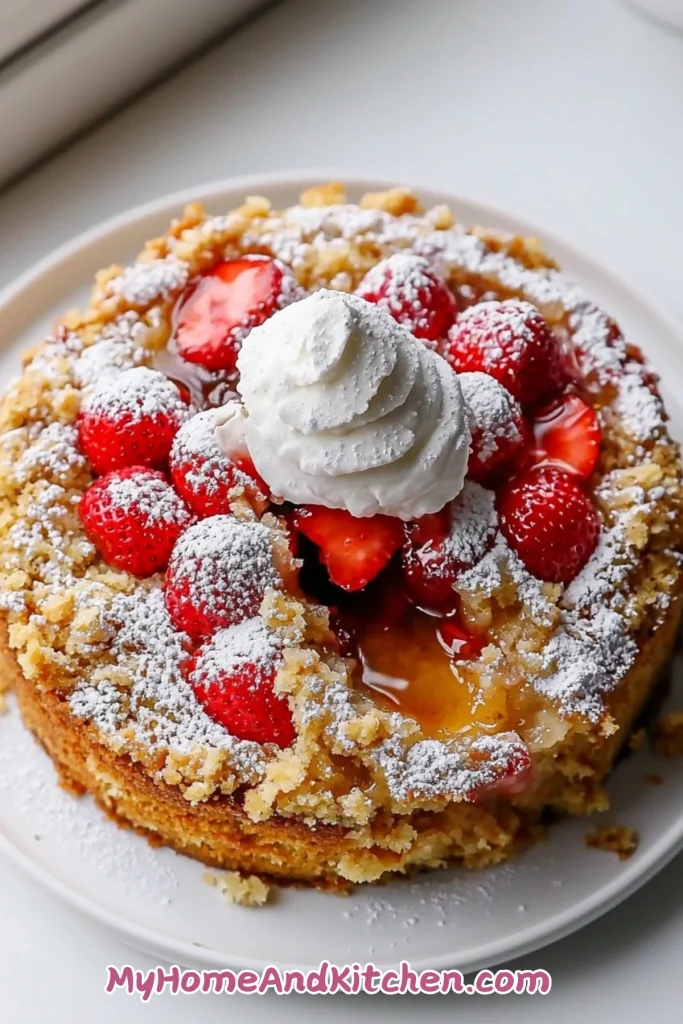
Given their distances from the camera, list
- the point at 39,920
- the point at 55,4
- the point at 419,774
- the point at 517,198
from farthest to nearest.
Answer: the point at 517,198 → the point at 55,4 → the point at 39,920 → the point at 419,774

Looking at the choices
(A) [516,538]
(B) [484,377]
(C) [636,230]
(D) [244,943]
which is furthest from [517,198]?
(D) [244,943]

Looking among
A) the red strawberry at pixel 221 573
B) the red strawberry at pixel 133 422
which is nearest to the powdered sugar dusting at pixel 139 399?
the red strawberry at pixel 133 422

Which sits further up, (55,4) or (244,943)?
(55,4)

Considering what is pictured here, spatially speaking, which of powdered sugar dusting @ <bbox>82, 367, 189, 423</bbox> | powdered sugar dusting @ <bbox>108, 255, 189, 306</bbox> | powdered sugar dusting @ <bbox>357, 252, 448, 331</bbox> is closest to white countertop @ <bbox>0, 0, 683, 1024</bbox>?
powdered sugar dusting @ <bbox>357, 252, 448, 331</bbox>

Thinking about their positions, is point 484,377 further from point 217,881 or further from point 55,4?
point 55,4

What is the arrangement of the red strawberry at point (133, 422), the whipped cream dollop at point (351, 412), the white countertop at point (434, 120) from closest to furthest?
1. the whipped cream dollop at point (351, 412)
2. the red strawberry at point (133, 422)
3. the white countertop at point (434, 120)

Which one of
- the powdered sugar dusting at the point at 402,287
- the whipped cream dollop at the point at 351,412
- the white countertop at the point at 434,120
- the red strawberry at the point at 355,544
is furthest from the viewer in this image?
the white countertop at the point at 434,120

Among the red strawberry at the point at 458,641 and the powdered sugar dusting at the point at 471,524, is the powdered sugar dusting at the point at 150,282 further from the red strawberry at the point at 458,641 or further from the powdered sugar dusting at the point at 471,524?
the red strawberry at the point at 458,641

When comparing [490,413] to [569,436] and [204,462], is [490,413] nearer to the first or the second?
[569,436]
